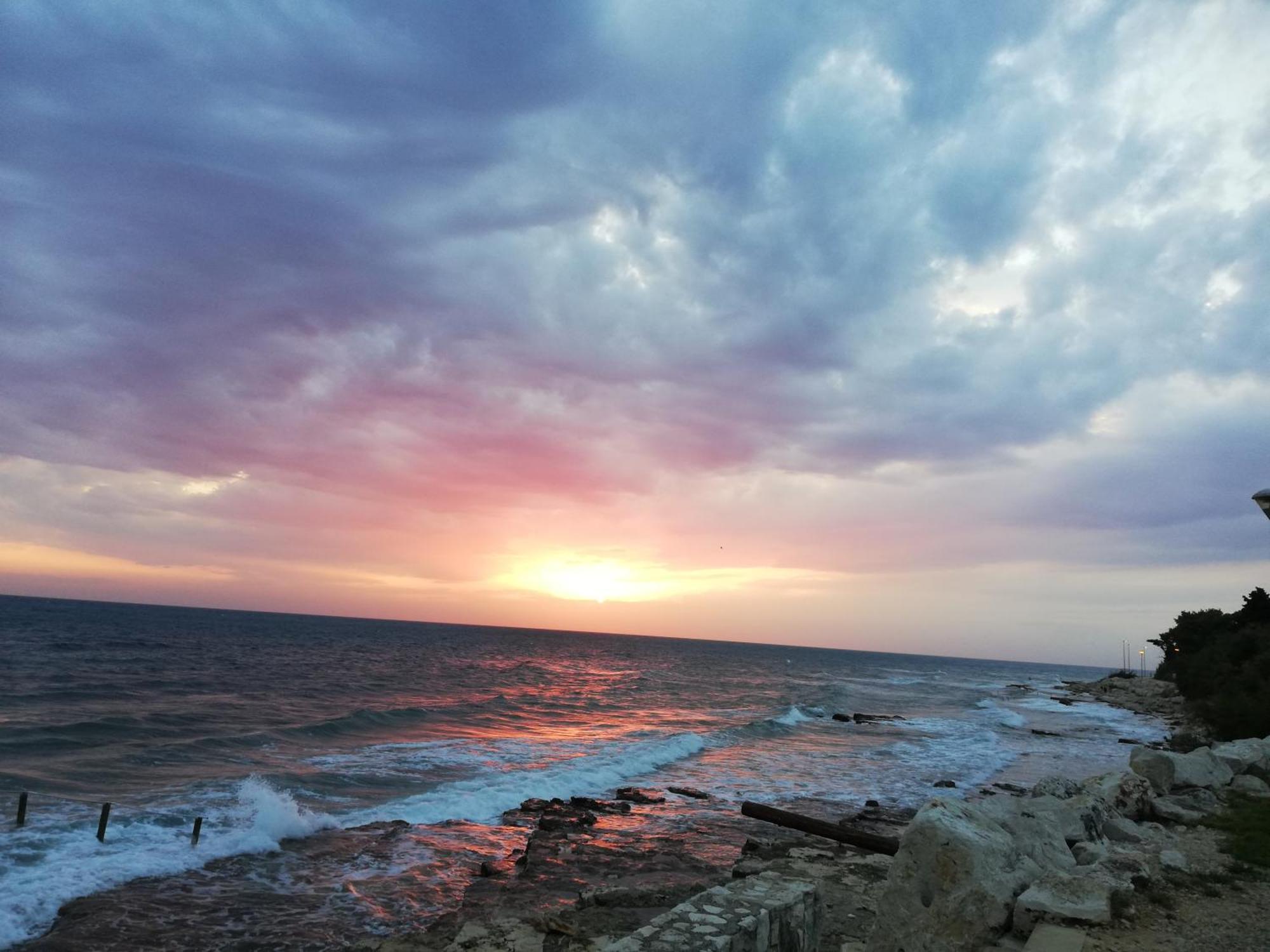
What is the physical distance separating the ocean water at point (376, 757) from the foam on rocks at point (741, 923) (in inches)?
258

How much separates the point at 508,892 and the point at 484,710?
1100 inches

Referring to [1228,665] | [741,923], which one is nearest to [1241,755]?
[741,923]

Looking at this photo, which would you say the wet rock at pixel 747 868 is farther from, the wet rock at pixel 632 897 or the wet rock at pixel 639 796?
the wet rock at pixel 639 796

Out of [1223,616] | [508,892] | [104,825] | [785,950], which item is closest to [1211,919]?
[785,950]

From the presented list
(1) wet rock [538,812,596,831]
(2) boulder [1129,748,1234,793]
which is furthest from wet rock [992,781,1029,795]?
(1) wet rock [538,812,596,831]

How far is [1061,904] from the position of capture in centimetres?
749

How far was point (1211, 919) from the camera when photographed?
8305 mm

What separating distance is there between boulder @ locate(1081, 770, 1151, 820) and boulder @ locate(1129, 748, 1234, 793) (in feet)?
6.25

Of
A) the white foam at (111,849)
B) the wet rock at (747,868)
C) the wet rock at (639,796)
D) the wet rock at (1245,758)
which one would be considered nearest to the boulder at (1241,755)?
the wet rock at (1245,758)

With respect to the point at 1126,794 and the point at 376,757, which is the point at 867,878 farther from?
the point at 376,757

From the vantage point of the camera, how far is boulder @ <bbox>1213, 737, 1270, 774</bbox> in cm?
1753

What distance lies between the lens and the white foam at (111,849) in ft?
37.8

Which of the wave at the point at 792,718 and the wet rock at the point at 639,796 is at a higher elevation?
the wet rock at the point at 639,796

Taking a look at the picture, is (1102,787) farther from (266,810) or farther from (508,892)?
(266,810)
